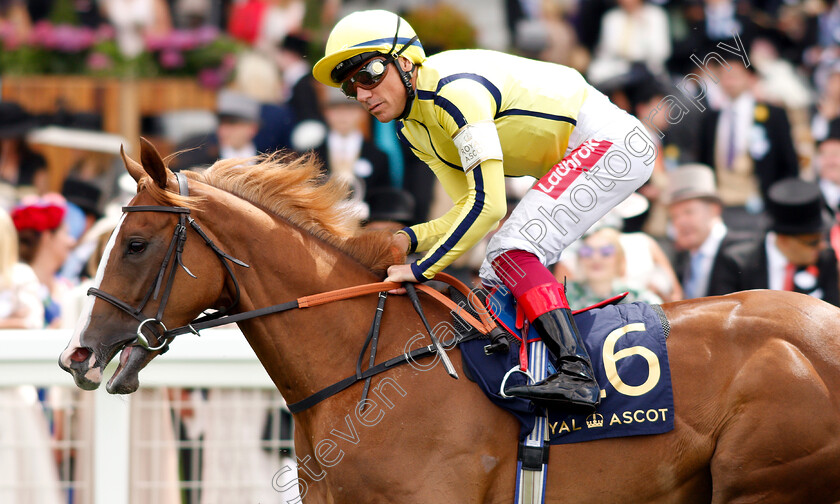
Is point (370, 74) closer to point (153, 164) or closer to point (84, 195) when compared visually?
point (153, 164)

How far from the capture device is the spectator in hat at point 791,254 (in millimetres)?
5859

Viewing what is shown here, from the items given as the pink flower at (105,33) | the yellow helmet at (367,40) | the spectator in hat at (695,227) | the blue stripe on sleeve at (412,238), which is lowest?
the blue stripe on sleeve at (412,238)

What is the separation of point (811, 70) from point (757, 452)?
7.16 metres

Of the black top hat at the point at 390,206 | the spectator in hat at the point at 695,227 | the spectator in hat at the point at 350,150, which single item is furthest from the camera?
the spectator in hat at the point at 350,150

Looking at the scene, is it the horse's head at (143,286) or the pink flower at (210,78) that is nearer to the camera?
the horse's head at (143,286)

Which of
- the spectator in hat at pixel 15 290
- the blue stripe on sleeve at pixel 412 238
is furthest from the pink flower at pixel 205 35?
the blue stripe on sleeve at pixel 412 238

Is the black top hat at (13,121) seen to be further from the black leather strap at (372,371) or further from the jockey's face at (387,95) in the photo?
the black leather strap at (372,371)

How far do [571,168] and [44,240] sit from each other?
13.5 feet

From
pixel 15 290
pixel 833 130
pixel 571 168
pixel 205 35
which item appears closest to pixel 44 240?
pixel 15 290

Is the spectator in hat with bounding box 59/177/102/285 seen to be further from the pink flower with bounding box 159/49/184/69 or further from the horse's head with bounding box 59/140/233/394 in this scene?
the horse's head with bounding box 59/140/233/394

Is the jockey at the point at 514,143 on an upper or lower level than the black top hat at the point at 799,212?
lower

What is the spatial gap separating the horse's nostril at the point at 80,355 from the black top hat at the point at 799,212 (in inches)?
171

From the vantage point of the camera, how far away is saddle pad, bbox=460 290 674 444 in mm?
3441

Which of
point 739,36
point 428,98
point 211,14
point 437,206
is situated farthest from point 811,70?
point 428,98
